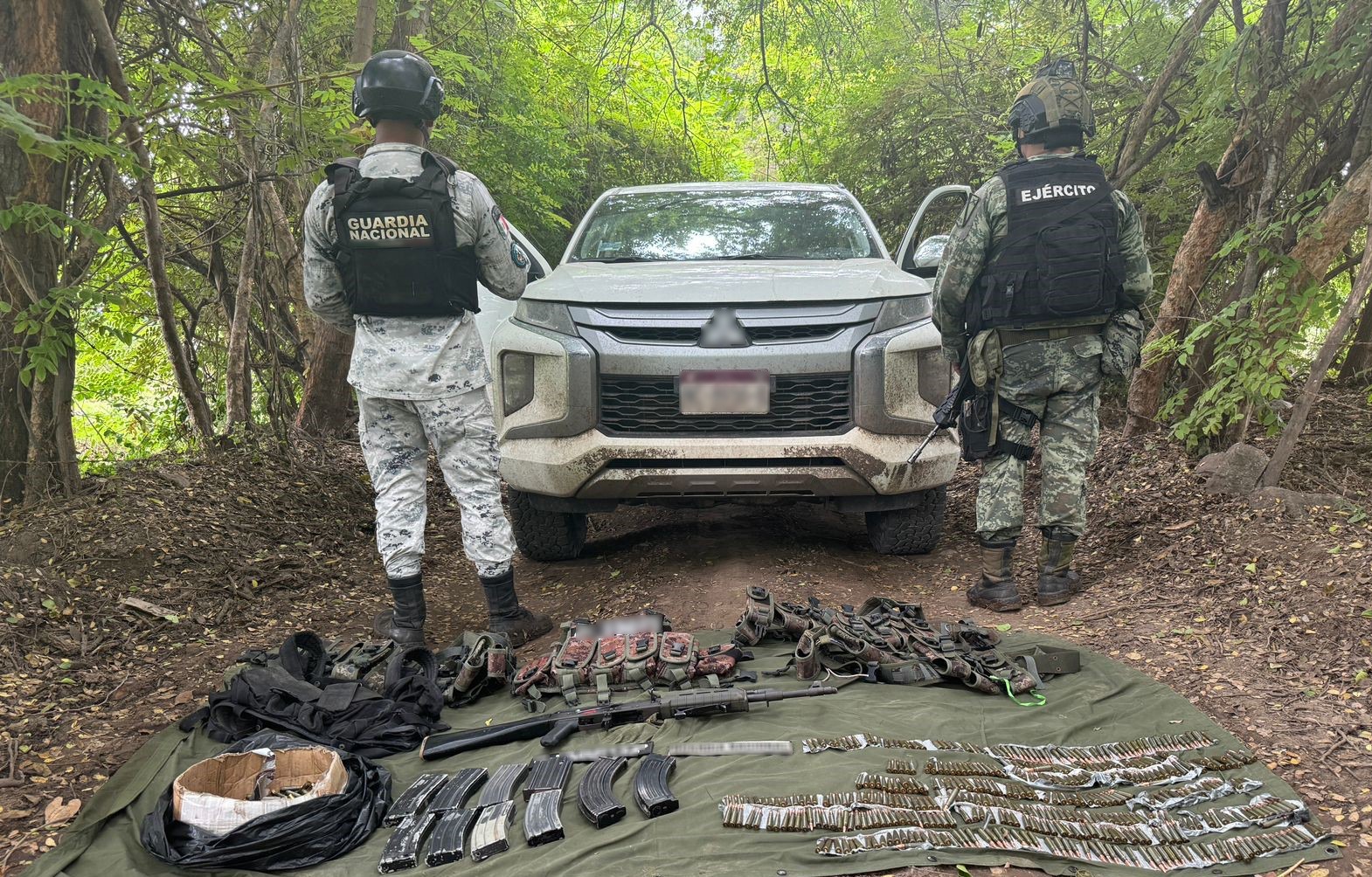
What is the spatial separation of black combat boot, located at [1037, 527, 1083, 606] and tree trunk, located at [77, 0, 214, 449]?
4.89 meters

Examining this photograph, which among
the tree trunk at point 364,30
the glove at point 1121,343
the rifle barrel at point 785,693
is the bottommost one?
the rifle barrel at point 785,693

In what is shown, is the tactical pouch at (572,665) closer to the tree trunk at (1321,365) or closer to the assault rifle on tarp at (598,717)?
the assault rifle on tarp at (598,717)

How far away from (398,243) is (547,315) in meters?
0.88

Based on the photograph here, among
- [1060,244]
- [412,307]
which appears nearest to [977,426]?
[1060,244]

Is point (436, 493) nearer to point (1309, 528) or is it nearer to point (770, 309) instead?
point (770, 309)

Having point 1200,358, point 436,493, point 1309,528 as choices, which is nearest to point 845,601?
point 1309,528

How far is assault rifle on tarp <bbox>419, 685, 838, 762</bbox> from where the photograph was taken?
2922 mm

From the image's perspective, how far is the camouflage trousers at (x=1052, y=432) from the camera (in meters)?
4.08

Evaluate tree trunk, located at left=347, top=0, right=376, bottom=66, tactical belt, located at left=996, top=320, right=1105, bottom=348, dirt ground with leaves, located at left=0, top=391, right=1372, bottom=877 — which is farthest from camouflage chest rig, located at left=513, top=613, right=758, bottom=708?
tree trunk, located at left=347, top=0, right=376, bottom=66

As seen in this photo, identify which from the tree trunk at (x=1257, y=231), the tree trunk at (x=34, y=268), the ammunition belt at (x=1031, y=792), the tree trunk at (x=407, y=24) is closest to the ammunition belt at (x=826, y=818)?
the ammunition belt at (x=1031, y=792)

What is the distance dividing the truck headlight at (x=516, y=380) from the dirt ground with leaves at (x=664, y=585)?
1.08 m

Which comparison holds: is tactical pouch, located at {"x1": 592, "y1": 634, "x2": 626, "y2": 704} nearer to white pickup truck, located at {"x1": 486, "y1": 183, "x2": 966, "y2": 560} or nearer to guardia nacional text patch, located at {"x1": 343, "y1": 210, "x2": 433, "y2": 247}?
white pickup truck, located at {"x1": 486, "y1": 183, "x2": 966, "y2": 560}

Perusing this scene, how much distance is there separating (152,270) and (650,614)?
3.73 m

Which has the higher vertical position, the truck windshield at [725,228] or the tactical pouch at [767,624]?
the truck windshield at [725,228]
